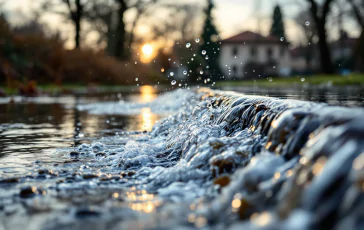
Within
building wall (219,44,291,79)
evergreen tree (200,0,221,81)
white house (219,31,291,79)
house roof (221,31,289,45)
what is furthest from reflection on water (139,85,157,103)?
house roof (221,31,289,45)

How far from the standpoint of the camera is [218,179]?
12.3ft

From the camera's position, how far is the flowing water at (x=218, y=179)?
2.55 metres

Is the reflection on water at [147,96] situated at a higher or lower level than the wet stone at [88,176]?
lower

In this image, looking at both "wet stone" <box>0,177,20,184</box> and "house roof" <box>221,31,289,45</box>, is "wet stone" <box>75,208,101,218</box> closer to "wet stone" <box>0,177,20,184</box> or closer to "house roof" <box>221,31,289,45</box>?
"wet stone" <box>0,177,20,184</box>

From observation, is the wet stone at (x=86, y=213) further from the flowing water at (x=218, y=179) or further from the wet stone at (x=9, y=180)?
the wet stone at (x=9, y=180)

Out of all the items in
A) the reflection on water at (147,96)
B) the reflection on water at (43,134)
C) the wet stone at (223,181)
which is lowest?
the reflection on water at (147,96)

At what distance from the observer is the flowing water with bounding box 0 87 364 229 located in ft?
8.38

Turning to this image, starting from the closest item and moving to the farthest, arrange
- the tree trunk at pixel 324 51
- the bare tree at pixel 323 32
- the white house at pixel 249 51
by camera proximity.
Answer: the bare tree at pixel 323 32 < the tree trunk at pixel 324 51 < the white house at pixel 249 51

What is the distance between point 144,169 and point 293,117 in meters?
1.47

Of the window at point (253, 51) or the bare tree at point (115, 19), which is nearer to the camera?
the bare tree at point (115, 19)

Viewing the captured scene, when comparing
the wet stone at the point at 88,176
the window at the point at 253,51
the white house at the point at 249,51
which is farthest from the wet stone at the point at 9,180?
the window at the point at 253,51

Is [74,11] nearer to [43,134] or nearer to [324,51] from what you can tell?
[324,51]

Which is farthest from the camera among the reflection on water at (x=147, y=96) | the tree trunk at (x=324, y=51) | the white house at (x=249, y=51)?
the white house at (x=249, y=51)

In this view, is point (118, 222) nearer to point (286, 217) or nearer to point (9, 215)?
point (9, 215)
